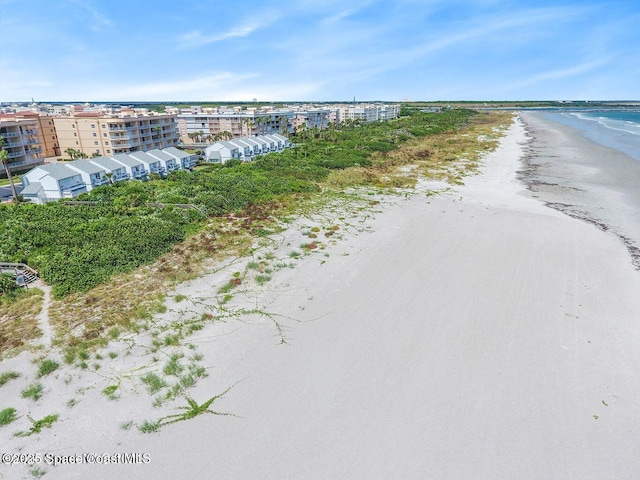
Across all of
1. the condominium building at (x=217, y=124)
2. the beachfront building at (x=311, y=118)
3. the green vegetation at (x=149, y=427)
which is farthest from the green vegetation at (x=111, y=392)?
the beachfront building at (x=311, y=118)

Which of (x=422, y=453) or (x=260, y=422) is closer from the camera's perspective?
(x=422, y=453)

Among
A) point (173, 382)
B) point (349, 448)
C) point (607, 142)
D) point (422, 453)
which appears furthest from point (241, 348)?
point (607, 142)

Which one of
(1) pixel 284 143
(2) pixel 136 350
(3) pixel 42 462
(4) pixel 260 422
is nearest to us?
(3) pixel 42 462

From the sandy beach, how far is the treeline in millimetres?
6991

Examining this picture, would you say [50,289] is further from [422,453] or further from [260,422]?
[422,453]

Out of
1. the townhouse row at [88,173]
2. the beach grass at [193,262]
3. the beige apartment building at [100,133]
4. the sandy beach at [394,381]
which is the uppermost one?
the beige apartment building at [100,133]

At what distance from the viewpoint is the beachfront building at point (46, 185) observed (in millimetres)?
41531

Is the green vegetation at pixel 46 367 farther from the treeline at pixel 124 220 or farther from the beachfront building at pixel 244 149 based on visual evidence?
the beachfront building at pixel 244 149

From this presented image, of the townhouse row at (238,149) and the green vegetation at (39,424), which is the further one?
the townhouse row at (238,149)

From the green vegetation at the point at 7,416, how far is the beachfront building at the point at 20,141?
64.4 metres

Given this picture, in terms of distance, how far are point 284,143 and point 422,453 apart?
8006 centimetres

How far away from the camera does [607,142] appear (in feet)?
297

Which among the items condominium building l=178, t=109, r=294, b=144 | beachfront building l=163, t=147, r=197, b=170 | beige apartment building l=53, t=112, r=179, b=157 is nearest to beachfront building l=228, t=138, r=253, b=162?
beachfront building l=163, t=147, r=197, b=170

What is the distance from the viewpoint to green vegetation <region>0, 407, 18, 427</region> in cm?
1254
